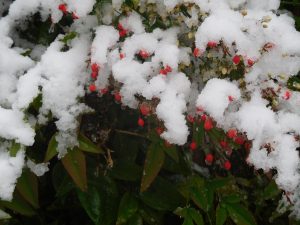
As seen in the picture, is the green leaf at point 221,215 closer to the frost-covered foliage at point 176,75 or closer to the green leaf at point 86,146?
the frost-covered foliage at point 176,75

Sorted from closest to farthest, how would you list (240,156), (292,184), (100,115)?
(292,184), (100,115), (240,156)

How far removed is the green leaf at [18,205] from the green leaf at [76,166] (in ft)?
0.63

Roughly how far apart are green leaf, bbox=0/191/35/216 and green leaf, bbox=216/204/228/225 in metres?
0.62

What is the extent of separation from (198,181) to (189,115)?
0.92 ft

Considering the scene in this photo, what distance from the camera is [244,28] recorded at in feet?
4.83

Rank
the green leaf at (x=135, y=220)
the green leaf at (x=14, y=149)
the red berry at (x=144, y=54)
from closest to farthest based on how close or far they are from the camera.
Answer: the green leaf at (x=14, y=149) < the red berry at (x=144, y=54) < the green leaf at (x=135, y=220)

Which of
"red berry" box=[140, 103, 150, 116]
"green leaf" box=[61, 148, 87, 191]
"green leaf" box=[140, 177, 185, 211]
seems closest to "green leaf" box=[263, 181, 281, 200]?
"green leaf" box=[140, 177, 185, 211]

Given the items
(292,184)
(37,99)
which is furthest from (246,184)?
(37,99)

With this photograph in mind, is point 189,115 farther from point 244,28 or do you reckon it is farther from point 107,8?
point 107,8

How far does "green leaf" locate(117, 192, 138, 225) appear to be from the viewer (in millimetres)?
1576

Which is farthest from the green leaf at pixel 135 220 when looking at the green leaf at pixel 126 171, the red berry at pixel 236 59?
the red berry at pixel 236 59

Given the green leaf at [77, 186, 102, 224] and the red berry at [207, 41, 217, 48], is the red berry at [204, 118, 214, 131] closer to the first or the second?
the red berry at [207, 41, 217, 48]

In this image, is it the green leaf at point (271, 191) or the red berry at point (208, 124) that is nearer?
the red berry at point (208, 124)

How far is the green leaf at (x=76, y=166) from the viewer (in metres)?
1.43
